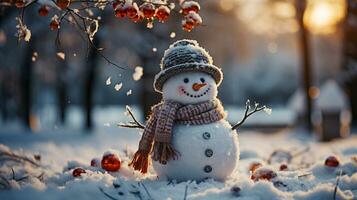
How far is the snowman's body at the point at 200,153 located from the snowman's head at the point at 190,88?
12.3 inches

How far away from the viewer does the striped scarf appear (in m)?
5.25

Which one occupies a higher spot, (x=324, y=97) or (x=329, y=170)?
(x=329, y=170)

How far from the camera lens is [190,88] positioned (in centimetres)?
544

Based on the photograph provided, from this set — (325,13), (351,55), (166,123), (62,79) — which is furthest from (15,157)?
(325,13)

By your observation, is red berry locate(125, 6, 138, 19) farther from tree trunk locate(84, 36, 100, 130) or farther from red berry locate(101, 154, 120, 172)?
tree trunk locate(84, 36, 100, 130)

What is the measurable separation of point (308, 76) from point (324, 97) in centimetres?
258

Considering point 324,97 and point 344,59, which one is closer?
point 324,97

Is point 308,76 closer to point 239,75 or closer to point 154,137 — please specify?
point 154,137

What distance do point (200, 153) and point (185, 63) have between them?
100cm

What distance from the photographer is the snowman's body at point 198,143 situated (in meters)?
5.26

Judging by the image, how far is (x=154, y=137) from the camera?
5.33m

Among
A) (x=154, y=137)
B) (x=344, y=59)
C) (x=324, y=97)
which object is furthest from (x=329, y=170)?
(x=344, y=59)

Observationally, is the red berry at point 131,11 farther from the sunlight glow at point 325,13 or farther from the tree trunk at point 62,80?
the tree trunk at point 62,80

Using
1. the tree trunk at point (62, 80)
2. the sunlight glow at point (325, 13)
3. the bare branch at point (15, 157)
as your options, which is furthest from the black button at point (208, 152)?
the tree trunk at point (62, 80)
